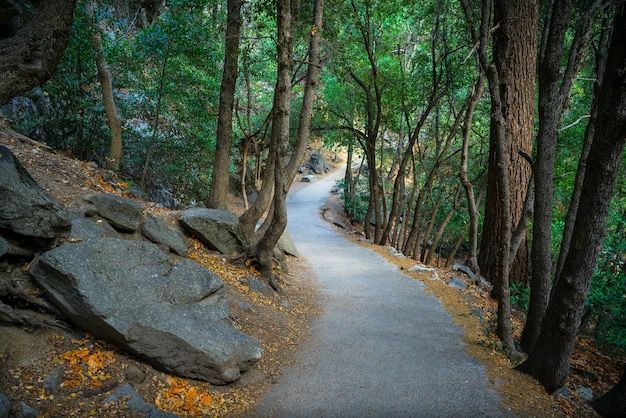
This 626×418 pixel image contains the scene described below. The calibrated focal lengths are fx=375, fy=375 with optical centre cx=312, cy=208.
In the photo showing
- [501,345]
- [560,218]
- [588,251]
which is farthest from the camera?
[560,218]

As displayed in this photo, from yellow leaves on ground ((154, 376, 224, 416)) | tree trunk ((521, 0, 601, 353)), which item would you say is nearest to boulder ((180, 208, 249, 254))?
yellow leaves on ground ((154, 376, 224, 416))

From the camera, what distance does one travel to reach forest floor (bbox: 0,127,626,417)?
349 cm

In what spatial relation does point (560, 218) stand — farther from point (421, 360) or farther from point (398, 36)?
point (421, 360)

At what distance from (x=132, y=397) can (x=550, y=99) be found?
642cm

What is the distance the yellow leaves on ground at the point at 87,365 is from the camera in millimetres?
3621

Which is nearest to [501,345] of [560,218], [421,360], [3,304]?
[421,360]

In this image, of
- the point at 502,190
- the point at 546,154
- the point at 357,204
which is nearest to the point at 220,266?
the point at 502,190

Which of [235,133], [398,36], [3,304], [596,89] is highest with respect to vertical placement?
[398,36]

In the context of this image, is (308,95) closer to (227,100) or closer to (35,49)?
(227,100)

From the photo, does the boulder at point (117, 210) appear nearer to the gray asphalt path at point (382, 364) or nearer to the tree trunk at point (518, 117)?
the gray asphalt path at point (382, 364)

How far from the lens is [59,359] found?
371cm

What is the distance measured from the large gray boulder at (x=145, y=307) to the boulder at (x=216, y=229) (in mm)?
2746

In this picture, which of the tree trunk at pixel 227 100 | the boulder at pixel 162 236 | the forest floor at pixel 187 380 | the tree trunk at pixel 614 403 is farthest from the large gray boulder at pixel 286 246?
the tree trunk at pixel 614 403

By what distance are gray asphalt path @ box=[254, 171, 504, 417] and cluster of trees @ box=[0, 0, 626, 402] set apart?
3.50 feet
